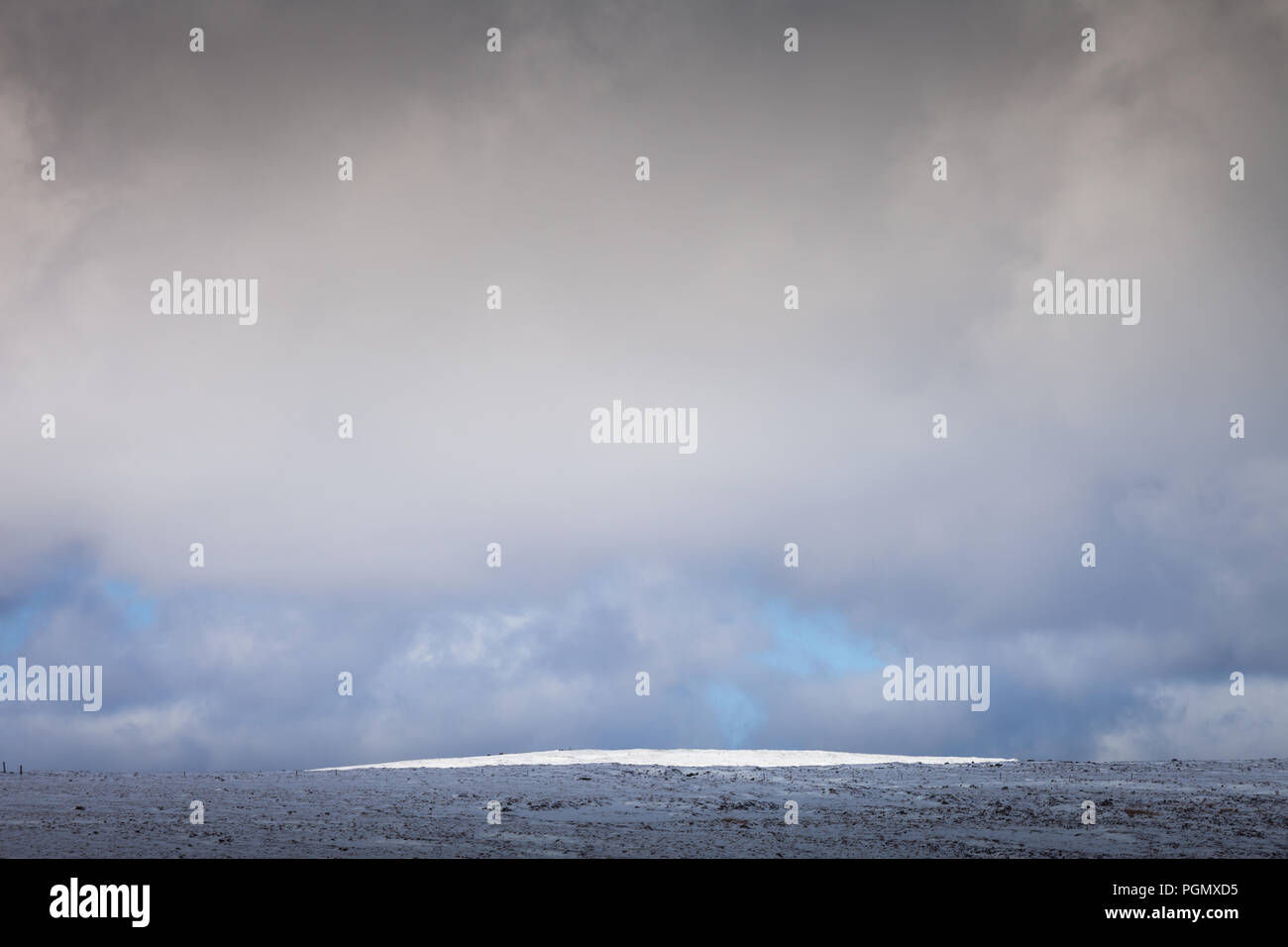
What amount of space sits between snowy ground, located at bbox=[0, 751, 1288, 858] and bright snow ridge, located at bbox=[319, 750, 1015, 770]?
11.2 ft

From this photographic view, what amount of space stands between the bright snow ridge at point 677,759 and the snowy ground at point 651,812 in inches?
135

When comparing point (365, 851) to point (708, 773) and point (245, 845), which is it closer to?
point (245, 845)

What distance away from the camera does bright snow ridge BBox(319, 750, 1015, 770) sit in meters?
55.7

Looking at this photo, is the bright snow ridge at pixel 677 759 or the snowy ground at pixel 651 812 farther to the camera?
the bright snow ridge at pixel 677 759

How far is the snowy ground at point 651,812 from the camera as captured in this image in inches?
1210

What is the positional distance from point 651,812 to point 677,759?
22252 millimetres

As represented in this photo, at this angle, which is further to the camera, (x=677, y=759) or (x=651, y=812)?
(x=677, y=759)

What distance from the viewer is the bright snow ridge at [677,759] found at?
5566cm

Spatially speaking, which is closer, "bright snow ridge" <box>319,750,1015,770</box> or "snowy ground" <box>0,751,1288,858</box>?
"snowy ground" <box>0,751,1288,858</box>

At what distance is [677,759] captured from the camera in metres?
60.1

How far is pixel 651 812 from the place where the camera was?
126 feet

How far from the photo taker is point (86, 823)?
32.3 metres
